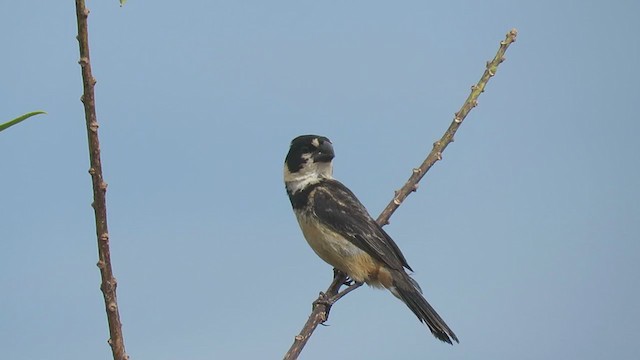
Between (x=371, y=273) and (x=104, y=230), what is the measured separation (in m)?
4.23

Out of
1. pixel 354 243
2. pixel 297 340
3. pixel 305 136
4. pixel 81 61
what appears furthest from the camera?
pixel 305 136

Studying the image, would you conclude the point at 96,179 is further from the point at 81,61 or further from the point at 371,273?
the point at 371,273

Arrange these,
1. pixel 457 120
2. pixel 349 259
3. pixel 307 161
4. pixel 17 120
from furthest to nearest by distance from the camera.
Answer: pixel 307 161 < pixel 349 259 < pixel 457 120 < pixel 17 120

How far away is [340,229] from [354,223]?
117 mm

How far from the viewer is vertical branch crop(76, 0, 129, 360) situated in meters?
2.14

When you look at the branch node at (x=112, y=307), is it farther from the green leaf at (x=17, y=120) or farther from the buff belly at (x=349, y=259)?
the buff belly at (x=349, y=259)

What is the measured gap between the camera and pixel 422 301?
598 cm

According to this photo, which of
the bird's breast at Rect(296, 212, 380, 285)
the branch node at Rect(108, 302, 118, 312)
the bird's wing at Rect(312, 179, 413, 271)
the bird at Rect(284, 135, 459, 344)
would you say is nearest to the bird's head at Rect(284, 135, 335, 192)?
the bird at Rect(284, 135, 459, 344)

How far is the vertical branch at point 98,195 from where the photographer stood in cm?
214

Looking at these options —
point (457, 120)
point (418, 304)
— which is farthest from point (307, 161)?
point (457, 120)

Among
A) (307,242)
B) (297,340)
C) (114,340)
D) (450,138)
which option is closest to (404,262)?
(307,242)

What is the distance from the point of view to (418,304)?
5953 millimetres

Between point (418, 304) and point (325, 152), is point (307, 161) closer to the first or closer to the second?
point (325, 152)

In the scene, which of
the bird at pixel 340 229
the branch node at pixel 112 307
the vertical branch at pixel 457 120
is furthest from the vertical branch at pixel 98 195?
the bird at pixel 340 229
